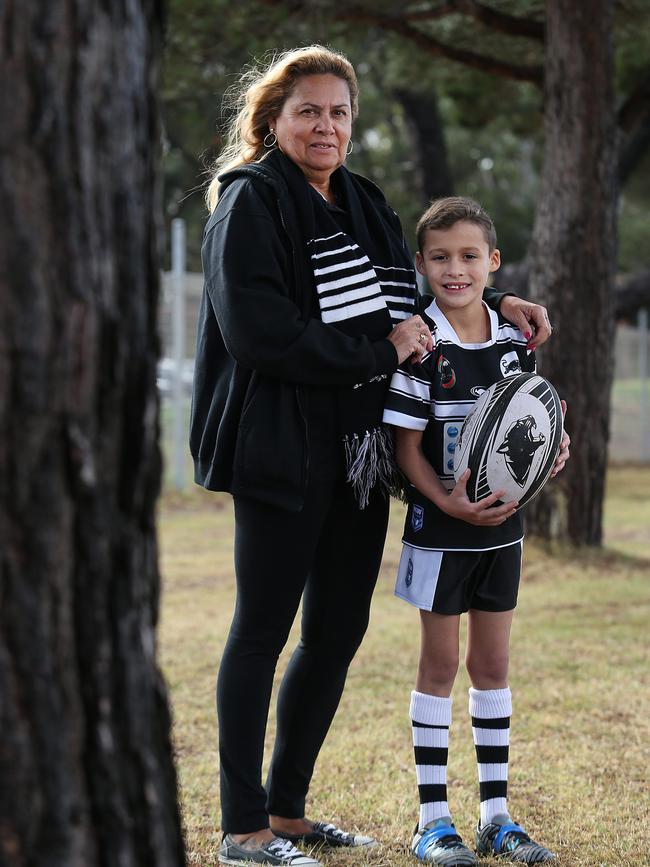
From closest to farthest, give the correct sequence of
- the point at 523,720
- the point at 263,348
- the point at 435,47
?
the point at 263,348 < the point at 523,720 < the point at 435,47

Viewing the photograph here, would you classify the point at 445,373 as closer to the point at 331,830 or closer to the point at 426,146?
the point at 331,830

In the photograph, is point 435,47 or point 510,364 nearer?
point 510,364

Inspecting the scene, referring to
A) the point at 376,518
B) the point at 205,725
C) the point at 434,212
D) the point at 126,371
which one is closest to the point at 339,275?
the point at 434,212

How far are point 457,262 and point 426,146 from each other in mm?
13287

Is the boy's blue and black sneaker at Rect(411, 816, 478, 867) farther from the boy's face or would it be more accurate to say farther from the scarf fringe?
the boy's face

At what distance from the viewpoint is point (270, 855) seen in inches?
106

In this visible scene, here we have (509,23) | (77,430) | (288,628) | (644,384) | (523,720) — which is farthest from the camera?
(644,384)

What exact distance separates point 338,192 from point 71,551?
1.64 m

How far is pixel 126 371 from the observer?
5.39 ft

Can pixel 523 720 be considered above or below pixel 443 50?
below

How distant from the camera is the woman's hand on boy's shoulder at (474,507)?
281 centimetres

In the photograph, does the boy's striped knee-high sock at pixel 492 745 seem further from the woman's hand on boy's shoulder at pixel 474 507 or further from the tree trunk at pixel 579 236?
the tree trunk at pixel 579 236

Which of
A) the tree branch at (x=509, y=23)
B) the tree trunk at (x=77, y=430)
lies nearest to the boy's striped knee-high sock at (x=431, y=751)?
the tree trunk at (x=77, y=430)

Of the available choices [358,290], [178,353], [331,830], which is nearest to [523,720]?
[331,830]
